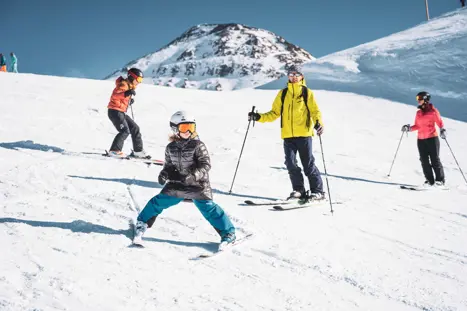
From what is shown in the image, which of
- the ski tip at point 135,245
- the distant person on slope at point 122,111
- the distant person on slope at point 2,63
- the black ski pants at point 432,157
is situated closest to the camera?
the ski tip at point 135,245

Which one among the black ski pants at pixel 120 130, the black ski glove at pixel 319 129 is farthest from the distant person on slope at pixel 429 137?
the black ski pants at pixel 120 130

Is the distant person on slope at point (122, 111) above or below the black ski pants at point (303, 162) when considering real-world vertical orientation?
above

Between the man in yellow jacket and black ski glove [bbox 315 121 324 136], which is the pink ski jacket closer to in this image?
the man in yellow jacket

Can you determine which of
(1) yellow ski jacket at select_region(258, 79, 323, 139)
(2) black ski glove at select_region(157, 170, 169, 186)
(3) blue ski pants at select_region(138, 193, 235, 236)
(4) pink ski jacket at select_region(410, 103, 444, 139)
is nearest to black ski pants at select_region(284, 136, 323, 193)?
(1) yellow ski jacket at select_region(258, 79, 323, 139)

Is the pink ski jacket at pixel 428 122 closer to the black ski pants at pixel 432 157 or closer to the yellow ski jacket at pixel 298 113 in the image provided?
the black ski pants at pixel 432 157

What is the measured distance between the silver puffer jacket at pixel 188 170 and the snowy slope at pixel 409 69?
1675 cm

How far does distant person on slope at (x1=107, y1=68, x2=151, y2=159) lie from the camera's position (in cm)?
810

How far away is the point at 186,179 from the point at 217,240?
0.82 meters

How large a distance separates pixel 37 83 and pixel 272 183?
45.4 ft

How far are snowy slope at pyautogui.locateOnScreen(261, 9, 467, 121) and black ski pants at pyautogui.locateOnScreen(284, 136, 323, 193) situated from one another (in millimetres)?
14242

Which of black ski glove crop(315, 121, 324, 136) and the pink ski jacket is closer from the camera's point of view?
black ski glove crop(315, 121, 324, 136)

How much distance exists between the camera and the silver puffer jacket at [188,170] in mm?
3758

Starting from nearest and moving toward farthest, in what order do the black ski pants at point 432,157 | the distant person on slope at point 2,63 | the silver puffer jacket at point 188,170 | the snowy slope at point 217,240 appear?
the snowy slope at point 217,240 < the silver puffer jacket at point 188,170 < the black ski pants at point 432,157 < the distant person on slope at point 2,63

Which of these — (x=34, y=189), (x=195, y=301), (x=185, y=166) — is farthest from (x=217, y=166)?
(x=195, y=301)
